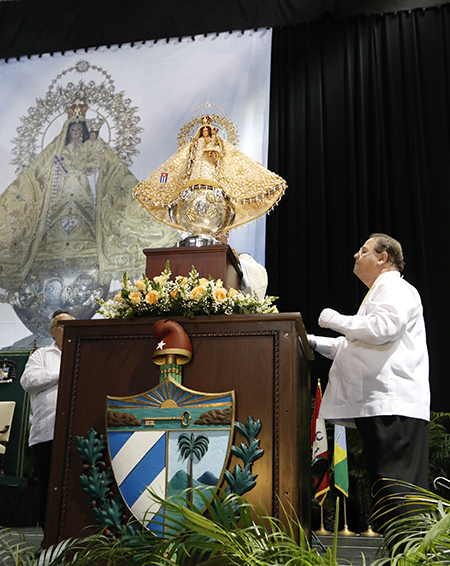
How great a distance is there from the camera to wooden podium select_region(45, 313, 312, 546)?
2131 millimetres

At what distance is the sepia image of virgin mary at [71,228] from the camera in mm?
6035

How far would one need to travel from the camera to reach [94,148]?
6508 millimetres

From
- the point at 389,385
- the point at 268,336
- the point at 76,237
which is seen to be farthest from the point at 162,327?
the point at 76,237

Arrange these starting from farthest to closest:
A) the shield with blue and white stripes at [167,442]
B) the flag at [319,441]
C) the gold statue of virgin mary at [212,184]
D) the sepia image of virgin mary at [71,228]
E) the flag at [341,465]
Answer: the sepia image of virgin mary at [71,228]
the flag at [319,441]
the flag at [341,465]
the gold statue of virgin mary at [212,184]
the shield with blue and white stripes at [167,442]

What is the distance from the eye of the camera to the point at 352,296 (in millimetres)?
5367

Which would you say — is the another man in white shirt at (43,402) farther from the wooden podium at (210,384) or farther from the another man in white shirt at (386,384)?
the another man in white shirt at (386,384)

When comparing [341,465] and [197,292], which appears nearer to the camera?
[197,292]

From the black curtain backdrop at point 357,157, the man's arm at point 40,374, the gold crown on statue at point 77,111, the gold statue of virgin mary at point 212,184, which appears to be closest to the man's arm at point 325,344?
the gold statue of virgin mary at point 212,184

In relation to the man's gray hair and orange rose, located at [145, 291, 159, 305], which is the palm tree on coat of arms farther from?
the man's gray hair

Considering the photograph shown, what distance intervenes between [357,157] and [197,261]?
11.9 feet

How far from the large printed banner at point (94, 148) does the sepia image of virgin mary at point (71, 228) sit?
0.01m

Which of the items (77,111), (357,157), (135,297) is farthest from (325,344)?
(77,111)

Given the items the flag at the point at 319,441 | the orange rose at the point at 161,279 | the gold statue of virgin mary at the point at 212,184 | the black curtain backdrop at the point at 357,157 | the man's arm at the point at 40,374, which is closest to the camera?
the orange rose at the point at 161,279

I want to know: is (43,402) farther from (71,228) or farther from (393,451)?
(71,228)
